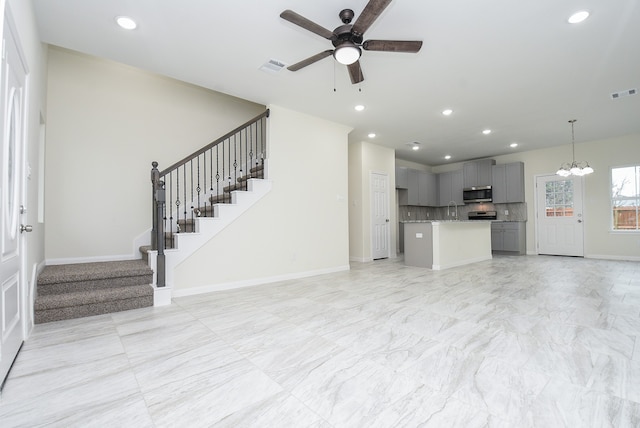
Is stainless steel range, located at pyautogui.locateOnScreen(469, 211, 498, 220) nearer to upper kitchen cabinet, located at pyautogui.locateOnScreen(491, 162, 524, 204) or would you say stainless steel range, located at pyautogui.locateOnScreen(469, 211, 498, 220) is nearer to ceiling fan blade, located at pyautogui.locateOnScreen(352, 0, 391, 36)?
upper kitchen cabinet, located at pyautogui.locateOnScreen(491, 162, 524, 204)

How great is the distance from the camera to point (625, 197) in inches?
271

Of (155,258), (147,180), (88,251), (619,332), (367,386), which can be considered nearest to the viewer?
(367,386)

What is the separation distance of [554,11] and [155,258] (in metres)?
5.01

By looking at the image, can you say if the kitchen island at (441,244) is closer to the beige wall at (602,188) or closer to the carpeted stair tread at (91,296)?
the beige wall at (602,188)

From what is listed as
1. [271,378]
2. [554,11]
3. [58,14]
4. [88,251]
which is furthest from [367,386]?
[88,251]

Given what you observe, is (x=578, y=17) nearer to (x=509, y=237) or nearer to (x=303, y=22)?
(x=303, y=22)

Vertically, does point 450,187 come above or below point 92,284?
above

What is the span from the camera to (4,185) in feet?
6.06

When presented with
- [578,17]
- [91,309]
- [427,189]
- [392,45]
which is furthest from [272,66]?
[427,189]

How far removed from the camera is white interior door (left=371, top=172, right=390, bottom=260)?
7.25m

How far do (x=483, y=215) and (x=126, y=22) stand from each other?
9561 mm

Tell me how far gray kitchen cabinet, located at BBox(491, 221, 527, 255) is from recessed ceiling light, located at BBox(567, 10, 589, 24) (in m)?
6.56

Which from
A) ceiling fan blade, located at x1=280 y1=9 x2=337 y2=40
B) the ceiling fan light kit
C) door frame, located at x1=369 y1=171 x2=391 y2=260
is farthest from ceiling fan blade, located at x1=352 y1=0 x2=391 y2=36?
door frame, located at x1=369 y1=171 x2=391 y2=260

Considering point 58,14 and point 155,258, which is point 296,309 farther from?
point 58,14
